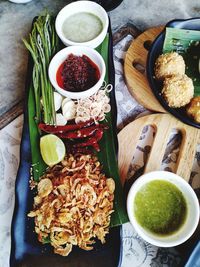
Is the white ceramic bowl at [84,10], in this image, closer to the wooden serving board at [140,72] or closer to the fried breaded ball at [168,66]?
the wooden serving board at [140,72]

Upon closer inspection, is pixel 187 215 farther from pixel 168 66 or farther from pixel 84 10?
pixel 84 10

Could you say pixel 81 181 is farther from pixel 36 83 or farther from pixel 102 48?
pixel 102 48

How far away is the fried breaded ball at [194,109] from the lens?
203cm

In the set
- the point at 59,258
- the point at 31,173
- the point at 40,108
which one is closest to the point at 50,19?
the point at 40,108

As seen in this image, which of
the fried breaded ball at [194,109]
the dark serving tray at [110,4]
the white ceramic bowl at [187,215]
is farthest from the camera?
the dark serving tray at [110,4]

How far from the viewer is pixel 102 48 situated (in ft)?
7.34

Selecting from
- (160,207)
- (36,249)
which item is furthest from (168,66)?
(36,249)

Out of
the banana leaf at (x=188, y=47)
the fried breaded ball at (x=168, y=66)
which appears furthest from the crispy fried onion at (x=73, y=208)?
the banana leaf at (x=188, y=47)

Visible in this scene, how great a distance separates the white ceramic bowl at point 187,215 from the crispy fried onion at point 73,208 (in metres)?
0.10

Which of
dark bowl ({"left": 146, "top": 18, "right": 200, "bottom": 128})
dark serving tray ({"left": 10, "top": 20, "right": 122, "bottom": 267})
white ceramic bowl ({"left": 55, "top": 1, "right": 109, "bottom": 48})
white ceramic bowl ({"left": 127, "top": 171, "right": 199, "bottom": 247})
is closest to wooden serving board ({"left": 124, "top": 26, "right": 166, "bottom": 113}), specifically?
dark bowl ({"left": 146, "top": 18, "right": 200, "bottom": 128})

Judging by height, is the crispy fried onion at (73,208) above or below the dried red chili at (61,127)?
below

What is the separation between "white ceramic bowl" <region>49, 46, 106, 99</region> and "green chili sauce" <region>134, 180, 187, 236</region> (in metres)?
0.53

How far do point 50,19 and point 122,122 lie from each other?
669mm

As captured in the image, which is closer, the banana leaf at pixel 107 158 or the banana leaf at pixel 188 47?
the banana leaf at pixel 107 158
